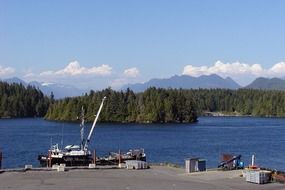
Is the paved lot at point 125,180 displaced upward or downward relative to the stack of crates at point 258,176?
downward

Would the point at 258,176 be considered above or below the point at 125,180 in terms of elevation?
above

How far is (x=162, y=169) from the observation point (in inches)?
2191

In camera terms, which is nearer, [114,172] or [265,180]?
[265,180]

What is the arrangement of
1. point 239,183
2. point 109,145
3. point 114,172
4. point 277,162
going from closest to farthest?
point 239,183, point 114,172, point 277,162, point 109,145

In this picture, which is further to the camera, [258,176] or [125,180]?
[125,180]

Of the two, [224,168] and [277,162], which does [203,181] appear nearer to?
[224,168]

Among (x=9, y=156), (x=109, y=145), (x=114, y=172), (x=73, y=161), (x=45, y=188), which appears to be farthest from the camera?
(x=109, y=145)

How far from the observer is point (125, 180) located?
4656 centimetres

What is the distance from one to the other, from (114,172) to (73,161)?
29.8 metres

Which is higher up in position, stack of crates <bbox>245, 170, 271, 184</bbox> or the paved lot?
stack of crates <bbox>245, 170, 271, 184</bbox>

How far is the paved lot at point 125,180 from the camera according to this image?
142ft

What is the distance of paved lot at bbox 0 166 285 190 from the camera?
43156mm

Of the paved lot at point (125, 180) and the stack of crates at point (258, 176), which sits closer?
the paved lot at point (125, 180)

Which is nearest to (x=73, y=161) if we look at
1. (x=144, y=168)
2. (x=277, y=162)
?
(x=144, y=168)
